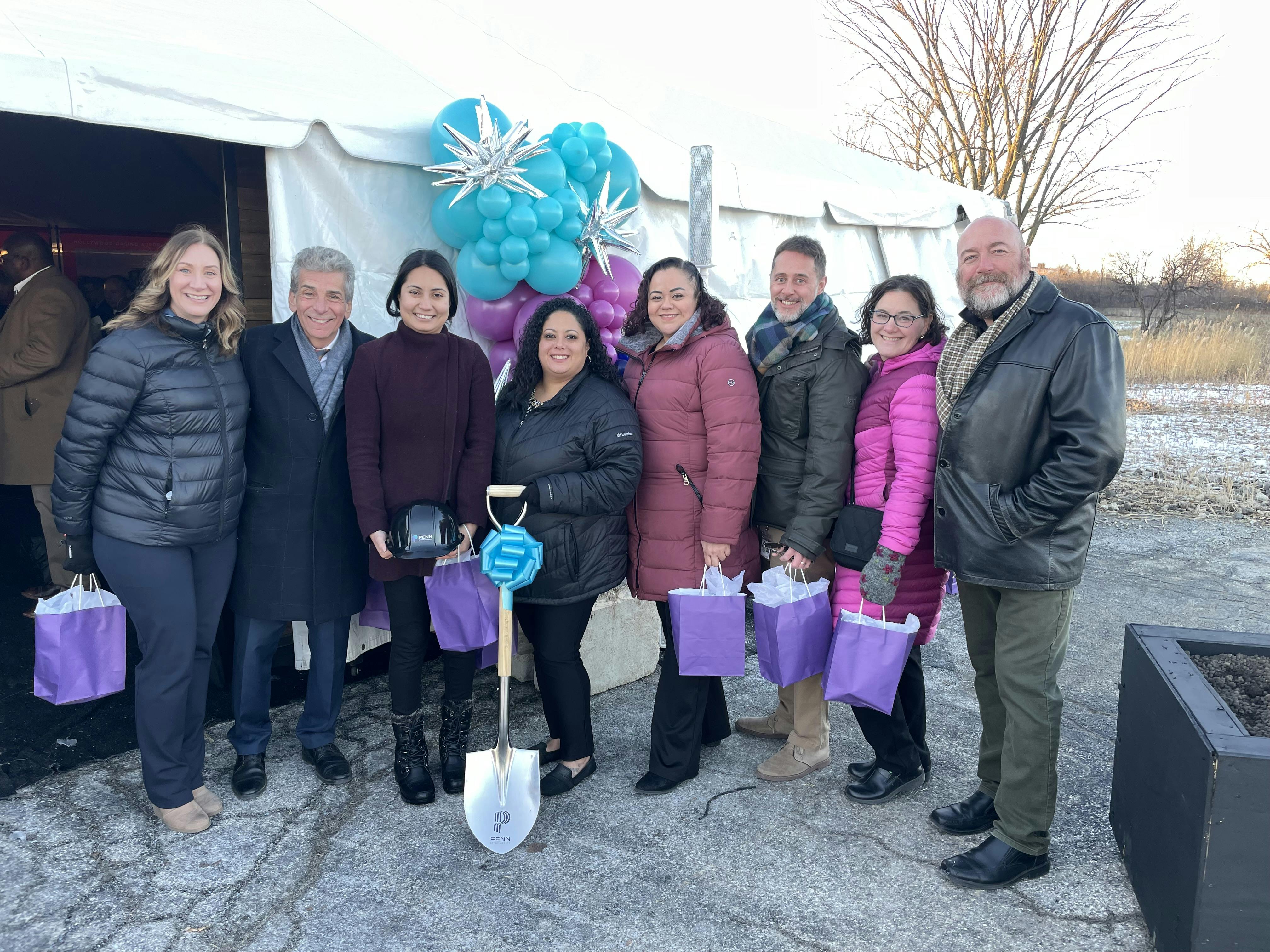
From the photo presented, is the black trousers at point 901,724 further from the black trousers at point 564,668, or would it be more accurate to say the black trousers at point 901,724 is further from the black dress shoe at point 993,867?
the black trousers at point 564,668

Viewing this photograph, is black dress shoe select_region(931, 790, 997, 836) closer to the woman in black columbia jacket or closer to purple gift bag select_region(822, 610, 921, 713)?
purple gift bag select_region(822, 610, 921, 713)

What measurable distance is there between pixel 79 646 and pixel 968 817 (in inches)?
116

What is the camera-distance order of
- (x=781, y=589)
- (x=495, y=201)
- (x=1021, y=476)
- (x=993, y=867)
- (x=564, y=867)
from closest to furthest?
(x=1021, y=476) < (x=993, y=867) < (x=564, y=867) < (x=781, y=589) < (x=495, y=201)

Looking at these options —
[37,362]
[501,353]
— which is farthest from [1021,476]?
[37,362]

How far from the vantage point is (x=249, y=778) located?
3.15 m

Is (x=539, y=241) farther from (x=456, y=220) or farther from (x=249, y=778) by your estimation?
(x=249, y=778)

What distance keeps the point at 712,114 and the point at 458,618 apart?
4.38 metres

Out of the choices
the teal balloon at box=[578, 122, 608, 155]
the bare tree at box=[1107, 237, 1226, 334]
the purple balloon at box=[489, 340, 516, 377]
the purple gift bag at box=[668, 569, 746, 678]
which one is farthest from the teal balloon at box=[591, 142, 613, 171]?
the bare tree at box=[1107, 237, 1226, 334]

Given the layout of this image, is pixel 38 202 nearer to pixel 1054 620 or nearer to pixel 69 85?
pixel 69 85

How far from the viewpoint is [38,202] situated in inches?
298

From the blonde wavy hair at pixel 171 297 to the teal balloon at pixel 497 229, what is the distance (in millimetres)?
983

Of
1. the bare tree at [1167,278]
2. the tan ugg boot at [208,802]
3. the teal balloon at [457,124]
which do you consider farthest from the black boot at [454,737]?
the bare tree at [1167,278]

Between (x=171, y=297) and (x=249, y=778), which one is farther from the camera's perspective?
(x=249, y=778)

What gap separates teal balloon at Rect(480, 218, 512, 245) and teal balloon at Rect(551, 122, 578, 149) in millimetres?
467
